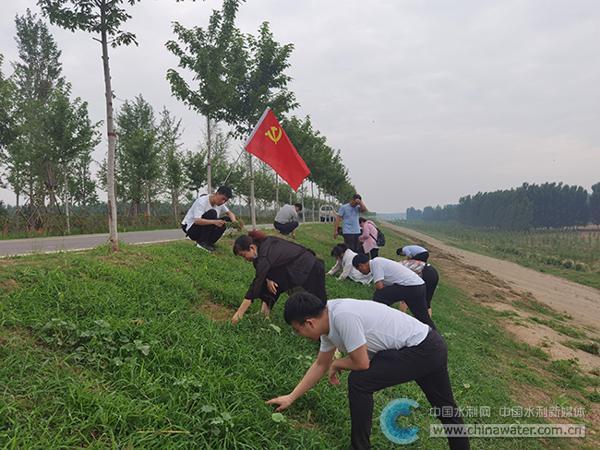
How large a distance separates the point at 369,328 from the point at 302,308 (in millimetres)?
508

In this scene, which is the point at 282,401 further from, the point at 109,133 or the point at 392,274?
the point at 109,133

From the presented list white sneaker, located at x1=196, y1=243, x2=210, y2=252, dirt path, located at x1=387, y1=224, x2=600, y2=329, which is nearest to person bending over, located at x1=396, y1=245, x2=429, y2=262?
white sneaker, located at x1=196, y1=243, x2=210, y2=252

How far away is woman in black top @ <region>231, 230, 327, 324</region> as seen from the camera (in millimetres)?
4027

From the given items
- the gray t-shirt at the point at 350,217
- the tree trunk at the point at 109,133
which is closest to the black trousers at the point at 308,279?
the tree trunk at the point at 109,133

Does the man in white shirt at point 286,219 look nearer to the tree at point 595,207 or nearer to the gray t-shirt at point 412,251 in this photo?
the gray t-shirt at point 412,251

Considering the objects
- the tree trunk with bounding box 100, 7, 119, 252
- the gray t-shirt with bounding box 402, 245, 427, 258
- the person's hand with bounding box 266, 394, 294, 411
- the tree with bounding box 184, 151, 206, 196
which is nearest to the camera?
the person's hand with bounding box 266, 394, 294, 411

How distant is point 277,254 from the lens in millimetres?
4102

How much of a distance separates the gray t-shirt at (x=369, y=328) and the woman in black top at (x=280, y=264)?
1569 mm

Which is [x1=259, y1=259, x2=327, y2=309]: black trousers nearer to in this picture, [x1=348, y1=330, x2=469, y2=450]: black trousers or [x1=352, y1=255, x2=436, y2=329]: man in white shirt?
[x1=352, y1=255, x2=436, y2=329]: man in white shirt

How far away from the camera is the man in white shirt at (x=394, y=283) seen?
530cm

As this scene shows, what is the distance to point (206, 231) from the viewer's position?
7.37m

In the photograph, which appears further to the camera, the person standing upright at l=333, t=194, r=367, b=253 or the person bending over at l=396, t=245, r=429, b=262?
the person standing upright at l=333, t=194, r=367, b=253

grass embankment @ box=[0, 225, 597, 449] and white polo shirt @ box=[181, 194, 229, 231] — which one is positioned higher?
white polo shirt @ box=[181, 194, 229, 231]

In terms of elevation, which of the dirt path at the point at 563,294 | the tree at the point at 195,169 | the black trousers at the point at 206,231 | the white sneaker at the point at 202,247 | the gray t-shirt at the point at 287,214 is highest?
the tree at the point at 195,169
